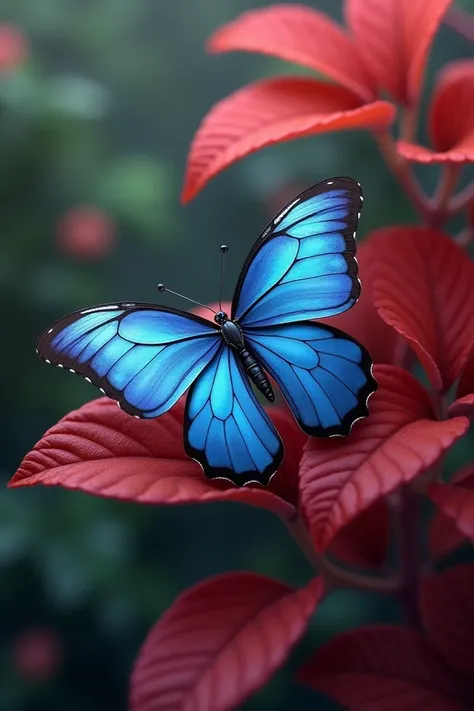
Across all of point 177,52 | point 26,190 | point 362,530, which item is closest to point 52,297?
point 26,190

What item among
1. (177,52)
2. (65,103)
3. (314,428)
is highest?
(177,52)

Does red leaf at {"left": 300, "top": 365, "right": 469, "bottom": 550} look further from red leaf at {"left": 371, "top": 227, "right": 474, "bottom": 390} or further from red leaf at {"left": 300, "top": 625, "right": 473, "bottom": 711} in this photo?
red leaf at {"left": 300, "top": 625, "right": 473, "bottom": 711}

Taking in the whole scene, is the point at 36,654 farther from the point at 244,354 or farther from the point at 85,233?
the point at 244,354

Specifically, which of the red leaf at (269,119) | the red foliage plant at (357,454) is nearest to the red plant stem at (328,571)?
the red foliage plant at (357,454)

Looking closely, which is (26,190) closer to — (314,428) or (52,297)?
(52,297)

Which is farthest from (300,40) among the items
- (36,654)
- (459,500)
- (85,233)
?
(36,654)

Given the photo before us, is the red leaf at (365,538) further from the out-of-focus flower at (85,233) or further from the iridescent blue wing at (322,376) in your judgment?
the out-of-focus flower at (85,233)
